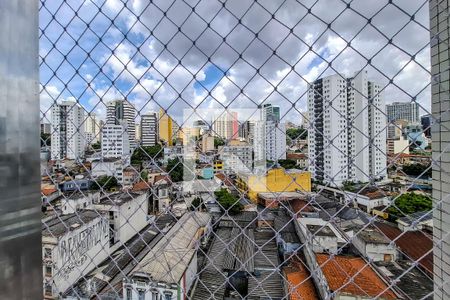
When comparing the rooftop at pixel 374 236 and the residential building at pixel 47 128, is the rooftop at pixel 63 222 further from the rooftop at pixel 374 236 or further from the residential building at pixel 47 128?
the rooftop at pixel 374 236

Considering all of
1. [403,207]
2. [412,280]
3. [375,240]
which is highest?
[403,207]

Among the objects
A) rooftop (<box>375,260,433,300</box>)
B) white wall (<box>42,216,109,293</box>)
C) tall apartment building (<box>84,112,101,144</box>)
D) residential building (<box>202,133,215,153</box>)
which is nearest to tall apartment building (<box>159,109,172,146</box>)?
residential building (<box>202,133,215,153</box>)

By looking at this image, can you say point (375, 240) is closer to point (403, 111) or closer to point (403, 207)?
point (403, 207)

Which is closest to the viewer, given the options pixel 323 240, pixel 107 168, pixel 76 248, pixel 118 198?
pixel 107 168

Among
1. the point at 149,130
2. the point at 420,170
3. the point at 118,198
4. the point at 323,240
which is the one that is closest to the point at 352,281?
the point at 420,170

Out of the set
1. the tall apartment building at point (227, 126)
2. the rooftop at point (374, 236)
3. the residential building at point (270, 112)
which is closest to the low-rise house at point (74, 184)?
the tall apartment building at point (227, 126)

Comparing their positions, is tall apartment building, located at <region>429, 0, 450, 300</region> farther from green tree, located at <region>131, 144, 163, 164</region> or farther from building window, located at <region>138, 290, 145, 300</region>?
building window, located at <region>138, 290, 145, 300</region>
